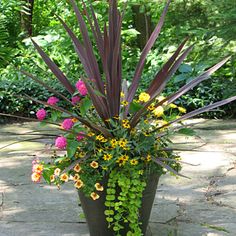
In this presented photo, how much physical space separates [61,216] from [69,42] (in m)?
5.23

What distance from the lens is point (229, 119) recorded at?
21.7ft

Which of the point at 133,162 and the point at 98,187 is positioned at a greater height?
the point at 133,162

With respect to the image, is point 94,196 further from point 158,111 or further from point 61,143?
point 158,111

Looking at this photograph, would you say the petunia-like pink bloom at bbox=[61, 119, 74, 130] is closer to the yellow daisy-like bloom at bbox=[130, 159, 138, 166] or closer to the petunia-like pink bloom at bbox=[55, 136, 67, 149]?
the petunia-like pink bloom at bbox=[55, 136, 67, 149]

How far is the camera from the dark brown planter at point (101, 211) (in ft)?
8.70

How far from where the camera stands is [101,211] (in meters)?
2.65

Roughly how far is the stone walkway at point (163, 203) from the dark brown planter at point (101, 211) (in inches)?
10.0

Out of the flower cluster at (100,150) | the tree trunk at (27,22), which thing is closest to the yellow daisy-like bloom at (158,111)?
the flower cluster at (100,150)

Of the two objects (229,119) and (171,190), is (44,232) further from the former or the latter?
(229,119)

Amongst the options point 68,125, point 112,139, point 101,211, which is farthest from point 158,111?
point 101,211

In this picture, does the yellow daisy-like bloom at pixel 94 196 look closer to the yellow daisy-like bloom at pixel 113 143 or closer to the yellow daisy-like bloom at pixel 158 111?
the yellow daisy-like bloom at pixel 113 143

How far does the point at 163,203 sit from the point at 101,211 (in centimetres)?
89

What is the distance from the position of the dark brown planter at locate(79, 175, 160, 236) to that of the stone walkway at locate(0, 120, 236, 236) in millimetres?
254

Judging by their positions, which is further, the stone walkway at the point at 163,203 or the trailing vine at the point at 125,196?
the stone walkway at the point at 163,203
